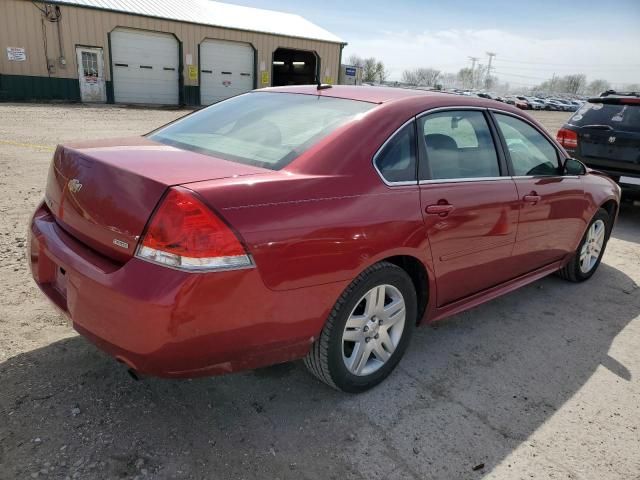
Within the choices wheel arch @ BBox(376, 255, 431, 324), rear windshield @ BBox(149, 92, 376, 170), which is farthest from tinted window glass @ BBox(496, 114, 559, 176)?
rear windshield @ BBox(149, 92, 376, 170)

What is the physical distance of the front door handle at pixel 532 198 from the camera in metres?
3.55

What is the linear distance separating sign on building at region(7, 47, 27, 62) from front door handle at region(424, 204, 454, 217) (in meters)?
24.3

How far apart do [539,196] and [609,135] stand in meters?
3.97

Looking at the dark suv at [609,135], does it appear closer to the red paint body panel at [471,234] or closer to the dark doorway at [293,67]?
the red paint body panel at [471,234]

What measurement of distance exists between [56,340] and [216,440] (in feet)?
4.41

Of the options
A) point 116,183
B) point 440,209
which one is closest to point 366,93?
point 440,209

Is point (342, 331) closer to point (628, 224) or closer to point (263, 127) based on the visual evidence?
point (263, 127)

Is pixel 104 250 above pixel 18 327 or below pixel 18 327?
above

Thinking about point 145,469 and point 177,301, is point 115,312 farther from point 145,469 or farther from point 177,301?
point 145,469

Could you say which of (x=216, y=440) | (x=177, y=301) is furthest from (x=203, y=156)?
(x=216, y=440)

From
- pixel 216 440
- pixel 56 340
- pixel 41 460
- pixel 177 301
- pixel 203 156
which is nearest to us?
pixel 177 301

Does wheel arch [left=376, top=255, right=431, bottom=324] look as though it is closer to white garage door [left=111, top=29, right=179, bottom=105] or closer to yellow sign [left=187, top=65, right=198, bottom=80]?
white garage door [left=111, top=29, right=179, bottom=105]

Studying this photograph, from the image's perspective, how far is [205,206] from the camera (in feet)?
6.65

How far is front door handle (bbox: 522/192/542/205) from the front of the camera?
3.55 meters
